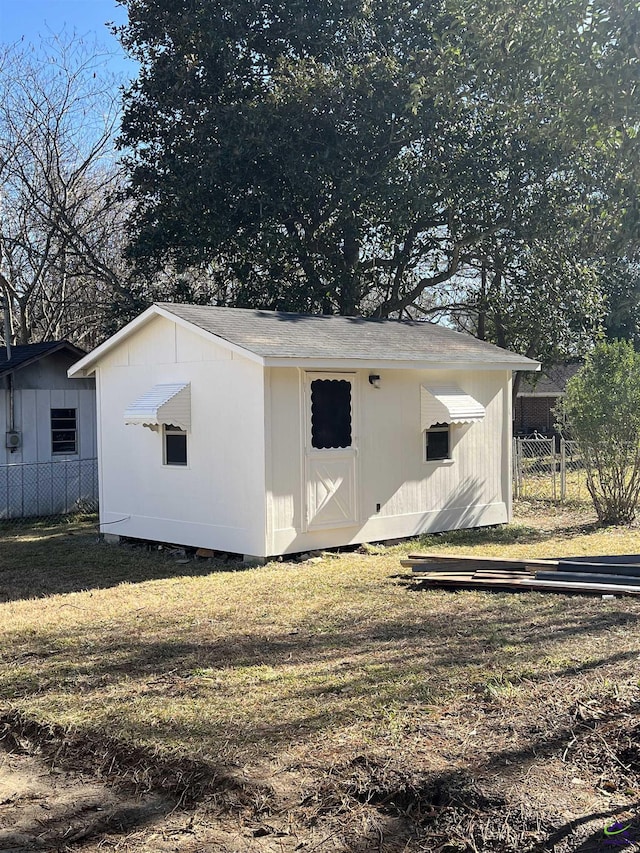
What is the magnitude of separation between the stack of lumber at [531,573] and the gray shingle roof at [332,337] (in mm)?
3150

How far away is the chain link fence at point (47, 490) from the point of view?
16.8 metres

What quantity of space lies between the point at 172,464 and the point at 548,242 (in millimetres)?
11220

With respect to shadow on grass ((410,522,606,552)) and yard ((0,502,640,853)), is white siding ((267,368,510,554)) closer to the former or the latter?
shadow on grass ((410,522,606,552))

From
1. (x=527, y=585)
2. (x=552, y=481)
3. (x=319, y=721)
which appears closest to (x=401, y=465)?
(x=527, y=585)

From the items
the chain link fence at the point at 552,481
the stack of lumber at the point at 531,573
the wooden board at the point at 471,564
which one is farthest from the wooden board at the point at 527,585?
the chain link fence at the point at 552,481

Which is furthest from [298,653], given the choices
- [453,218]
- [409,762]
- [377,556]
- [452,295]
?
[452,295]


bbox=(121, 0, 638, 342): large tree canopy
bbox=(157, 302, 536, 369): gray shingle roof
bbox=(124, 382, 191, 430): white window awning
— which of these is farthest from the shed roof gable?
bbox=(121, 0, 638, 342): large tree canopy

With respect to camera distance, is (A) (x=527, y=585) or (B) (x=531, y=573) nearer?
(A) (x=527, y=585)

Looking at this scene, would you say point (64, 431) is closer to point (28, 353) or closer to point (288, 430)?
point (28, 353)

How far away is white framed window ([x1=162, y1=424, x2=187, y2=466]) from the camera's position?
1220 cm

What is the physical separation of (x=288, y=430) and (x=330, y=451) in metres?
0.75

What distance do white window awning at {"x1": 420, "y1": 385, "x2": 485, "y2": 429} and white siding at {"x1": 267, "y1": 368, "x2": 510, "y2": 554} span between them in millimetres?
112

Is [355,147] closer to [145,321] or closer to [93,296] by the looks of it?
[145,321]

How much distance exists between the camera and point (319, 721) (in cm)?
531
